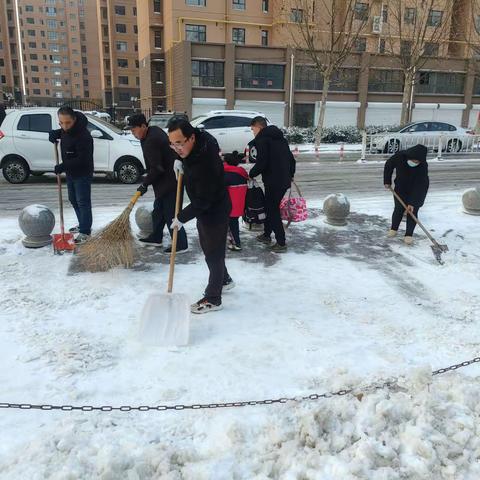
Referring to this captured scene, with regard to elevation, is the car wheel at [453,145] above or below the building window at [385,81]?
below

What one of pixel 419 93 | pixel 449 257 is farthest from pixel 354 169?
pixel 419 93

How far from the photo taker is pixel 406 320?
445 cm

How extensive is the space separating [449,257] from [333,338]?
2984mm

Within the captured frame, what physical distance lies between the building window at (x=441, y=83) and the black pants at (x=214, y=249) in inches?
1554

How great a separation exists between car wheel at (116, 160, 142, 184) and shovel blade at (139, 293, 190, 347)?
26.6 feet

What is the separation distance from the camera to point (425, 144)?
20016 millimetres

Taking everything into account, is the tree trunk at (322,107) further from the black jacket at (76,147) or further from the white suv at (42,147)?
the black jacket at (76,147)

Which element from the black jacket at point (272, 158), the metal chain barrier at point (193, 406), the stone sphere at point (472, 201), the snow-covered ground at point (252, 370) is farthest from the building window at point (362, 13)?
the metal chain barrier at point (193, 406)

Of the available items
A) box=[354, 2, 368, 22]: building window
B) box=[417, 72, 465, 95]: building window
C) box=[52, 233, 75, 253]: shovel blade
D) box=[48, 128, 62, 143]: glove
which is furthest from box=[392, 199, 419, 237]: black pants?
box=[417, 72, 465, 95]: building window

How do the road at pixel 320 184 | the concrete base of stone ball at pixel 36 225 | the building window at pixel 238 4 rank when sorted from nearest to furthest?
the concrete base of stone ball at pixel 36 225 → the road at pixel 320 184 → the building window at pixel 238 4

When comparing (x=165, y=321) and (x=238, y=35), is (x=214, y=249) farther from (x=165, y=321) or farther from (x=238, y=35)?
(x=238, y=35)

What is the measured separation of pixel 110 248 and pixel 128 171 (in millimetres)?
6439

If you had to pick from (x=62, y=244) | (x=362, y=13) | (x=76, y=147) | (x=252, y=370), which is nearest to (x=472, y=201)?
(x=252, y=370)

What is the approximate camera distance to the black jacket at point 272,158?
5.95 metres
